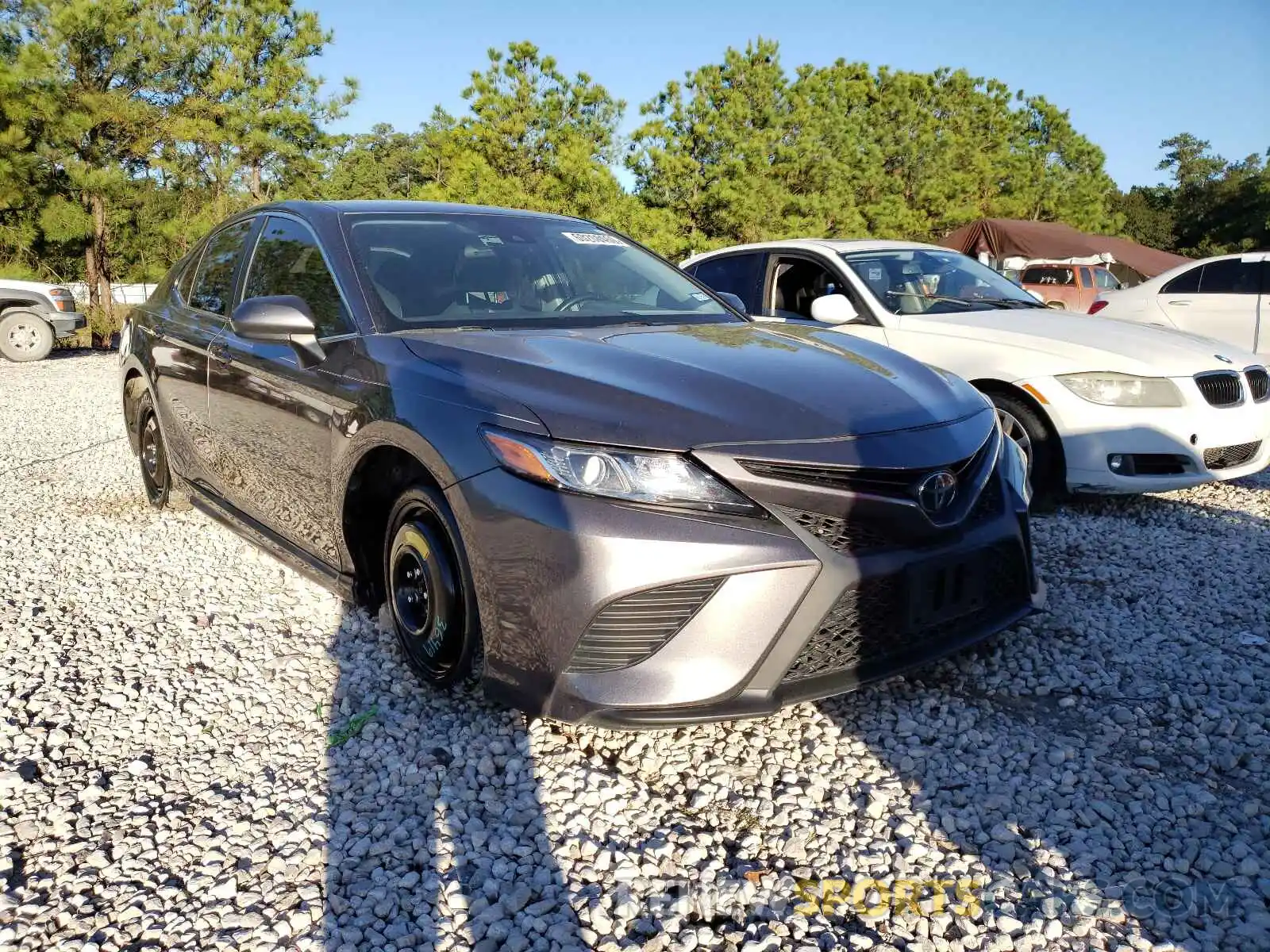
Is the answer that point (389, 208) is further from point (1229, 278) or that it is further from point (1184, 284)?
point (1229, 278)

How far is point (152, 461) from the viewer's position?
A: 17.4 ft

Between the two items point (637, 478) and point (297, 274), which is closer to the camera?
point (637, 478)

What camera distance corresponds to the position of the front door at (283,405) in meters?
3.20

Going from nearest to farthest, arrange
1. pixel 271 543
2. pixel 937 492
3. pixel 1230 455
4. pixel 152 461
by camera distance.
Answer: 1. pixel 937 492
2. pixel 271 543
3. pixel 1230 455
4. pixel 152 461

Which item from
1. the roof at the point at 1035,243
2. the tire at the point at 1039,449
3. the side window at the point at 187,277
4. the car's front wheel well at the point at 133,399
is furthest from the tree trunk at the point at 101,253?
the roof at the point at 1035,243

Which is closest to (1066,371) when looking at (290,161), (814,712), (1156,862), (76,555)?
(814,712)

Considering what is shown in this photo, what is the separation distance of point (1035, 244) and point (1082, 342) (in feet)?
84.7

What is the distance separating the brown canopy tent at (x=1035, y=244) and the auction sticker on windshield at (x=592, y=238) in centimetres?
2519

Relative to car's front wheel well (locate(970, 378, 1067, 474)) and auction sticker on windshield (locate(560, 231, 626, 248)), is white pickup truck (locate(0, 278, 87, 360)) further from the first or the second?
car's front wheel well (locate(970, 378, 1067, 474))

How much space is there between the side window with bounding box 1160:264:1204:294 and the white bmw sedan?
591cm

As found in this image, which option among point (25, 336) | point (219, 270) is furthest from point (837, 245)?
point (25, 336)

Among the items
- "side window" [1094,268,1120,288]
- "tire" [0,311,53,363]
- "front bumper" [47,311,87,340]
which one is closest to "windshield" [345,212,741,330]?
"front bumper" [47,311,87,340]

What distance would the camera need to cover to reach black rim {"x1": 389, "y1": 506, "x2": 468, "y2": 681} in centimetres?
273

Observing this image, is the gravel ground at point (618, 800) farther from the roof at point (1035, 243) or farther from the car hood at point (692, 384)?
the roof at point (1035, 243)
